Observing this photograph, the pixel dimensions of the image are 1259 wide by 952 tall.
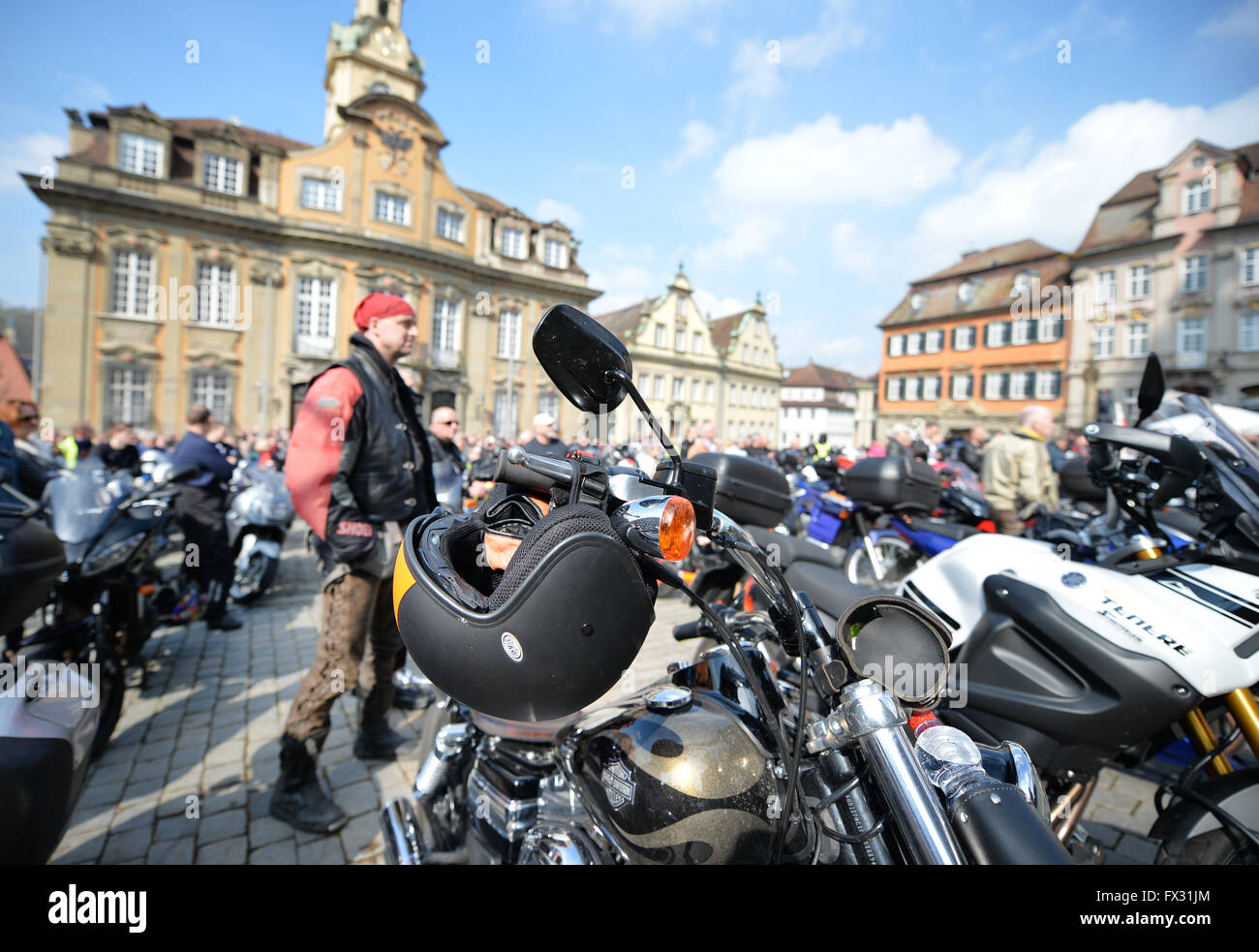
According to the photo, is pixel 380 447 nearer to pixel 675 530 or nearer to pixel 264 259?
pixel 675 530

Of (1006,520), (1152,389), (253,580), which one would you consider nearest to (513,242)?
(253,580)

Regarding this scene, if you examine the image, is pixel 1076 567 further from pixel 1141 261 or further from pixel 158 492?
pixel 1141 261

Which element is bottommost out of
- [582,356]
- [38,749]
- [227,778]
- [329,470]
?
[227,778]

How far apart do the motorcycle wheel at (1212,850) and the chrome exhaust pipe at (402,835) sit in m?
2.13

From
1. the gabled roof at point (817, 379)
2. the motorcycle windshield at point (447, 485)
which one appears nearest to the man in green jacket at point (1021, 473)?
the motorcycle windshield at point (447, 485)

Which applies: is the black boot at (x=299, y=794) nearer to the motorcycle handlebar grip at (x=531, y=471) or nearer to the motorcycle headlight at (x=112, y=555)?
the motorcycle headlight at (x=112, y=555)

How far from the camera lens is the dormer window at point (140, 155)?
933 inches

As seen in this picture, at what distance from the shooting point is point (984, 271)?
40.4 meters

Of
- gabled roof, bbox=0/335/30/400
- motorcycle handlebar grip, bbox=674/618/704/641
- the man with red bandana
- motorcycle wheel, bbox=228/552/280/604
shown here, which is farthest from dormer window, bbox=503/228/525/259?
motorcycle handlebar grip, bbox=674/618/704/641

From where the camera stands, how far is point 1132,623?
1.77 meters

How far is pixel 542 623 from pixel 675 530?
238 mm

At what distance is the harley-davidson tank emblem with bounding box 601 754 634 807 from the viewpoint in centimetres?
122
